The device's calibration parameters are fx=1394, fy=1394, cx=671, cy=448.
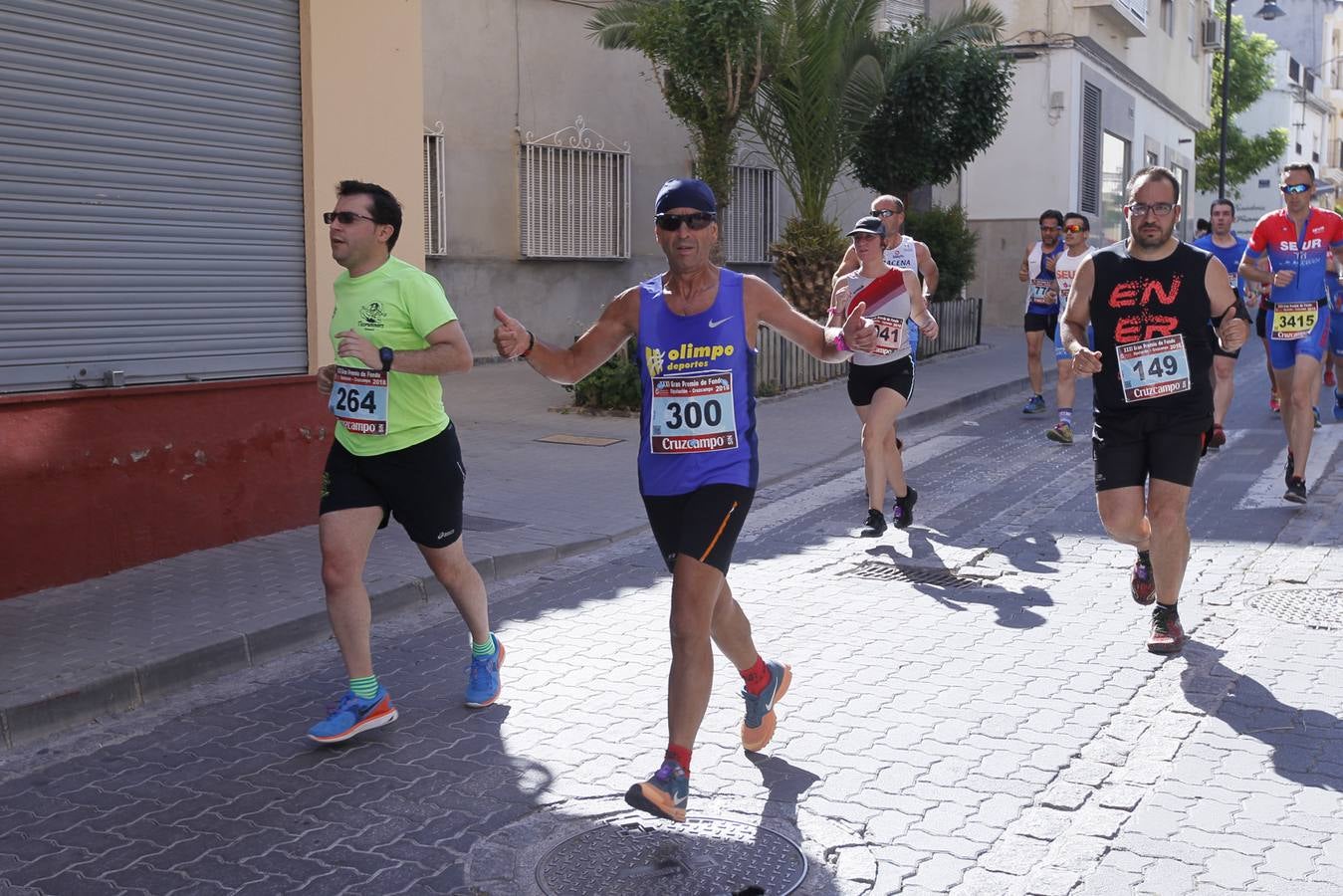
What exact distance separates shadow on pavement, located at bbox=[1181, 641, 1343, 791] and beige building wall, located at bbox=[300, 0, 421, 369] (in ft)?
16.7

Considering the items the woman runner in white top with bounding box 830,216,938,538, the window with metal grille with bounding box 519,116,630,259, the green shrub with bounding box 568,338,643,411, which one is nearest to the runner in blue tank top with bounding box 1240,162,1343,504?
the woman runner in white top with bounding box 830,216,938,538

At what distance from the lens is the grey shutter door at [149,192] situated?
6.96 m

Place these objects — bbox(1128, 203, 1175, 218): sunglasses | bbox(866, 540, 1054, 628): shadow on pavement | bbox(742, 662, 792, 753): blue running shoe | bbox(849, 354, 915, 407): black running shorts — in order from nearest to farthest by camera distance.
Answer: bbox(742, 662, 792, 753): blue running shoe
bbox(1128, 203, 1175, 218): sunglasses
bbox(866, 540, 1054, 628): shadow on pavement
bbox(849, 354, 915, 407): black running shorts

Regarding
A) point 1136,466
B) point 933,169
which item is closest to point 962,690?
point 1136,466

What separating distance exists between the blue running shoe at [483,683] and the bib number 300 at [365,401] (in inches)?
39.6

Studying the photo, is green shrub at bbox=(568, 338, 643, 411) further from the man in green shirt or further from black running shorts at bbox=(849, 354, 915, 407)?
the man in green shirt

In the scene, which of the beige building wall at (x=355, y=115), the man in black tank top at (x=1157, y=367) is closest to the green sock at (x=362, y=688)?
the man in black tank top at (x=1157, y=367)

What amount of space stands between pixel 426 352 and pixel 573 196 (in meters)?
14.5

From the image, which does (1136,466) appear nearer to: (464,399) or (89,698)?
(89,698)

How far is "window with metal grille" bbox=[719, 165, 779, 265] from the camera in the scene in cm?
2191

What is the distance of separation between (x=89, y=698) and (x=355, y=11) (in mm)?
4973

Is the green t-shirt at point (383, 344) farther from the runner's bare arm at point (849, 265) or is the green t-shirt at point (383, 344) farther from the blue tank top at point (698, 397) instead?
the runner's bare arm at point (849, 265)

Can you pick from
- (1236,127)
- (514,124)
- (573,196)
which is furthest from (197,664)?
(1236,127)

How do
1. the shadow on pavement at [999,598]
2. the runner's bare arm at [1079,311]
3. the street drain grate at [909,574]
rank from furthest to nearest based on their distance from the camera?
the street drain grate at [909,574] → the shadow on pavement at [999,598] → the runner's bare arm at [1079,311]
